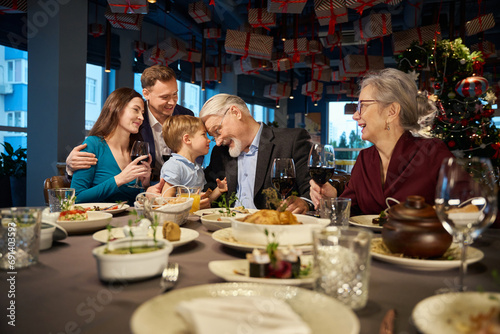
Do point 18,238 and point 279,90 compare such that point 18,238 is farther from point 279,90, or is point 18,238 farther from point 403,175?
point 279,90

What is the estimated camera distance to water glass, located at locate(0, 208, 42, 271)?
0.98 m

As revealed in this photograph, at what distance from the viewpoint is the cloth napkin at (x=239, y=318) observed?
1.70 ft

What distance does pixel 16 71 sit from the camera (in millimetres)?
6930

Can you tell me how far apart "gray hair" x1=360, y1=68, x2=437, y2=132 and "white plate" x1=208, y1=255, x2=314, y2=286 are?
5.13 ft

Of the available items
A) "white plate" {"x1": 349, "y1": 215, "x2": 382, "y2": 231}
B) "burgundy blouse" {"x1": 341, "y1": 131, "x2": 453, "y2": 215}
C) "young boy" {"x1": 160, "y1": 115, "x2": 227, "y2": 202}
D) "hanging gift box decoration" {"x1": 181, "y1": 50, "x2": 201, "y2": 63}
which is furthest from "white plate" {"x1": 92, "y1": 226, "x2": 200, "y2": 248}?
"hanging gift box decoration" {"x1": 181, "y1": 50, "x2": 201, "y2": 63}

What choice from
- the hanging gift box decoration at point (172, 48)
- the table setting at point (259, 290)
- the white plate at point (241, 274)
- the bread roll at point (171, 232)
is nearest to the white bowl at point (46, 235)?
the table setting at point (259, 290)

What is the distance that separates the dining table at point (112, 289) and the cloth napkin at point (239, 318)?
62mm

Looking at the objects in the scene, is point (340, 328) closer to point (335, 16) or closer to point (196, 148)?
point (196, 148)

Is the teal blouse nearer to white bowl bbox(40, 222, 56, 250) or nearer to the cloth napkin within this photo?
white bowl bbox(40, 222, 56, 250)

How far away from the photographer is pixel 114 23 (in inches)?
199

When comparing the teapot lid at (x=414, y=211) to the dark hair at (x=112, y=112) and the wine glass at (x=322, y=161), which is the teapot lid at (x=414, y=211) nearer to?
the wine glass at (x=322, y=161)

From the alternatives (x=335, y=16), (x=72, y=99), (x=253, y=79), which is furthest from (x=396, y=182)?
(x=253, y=79)

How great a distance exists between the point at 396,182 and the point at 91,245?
1569mm

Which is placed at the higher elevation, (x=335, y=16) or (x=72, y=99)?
(x=335, y=16)
